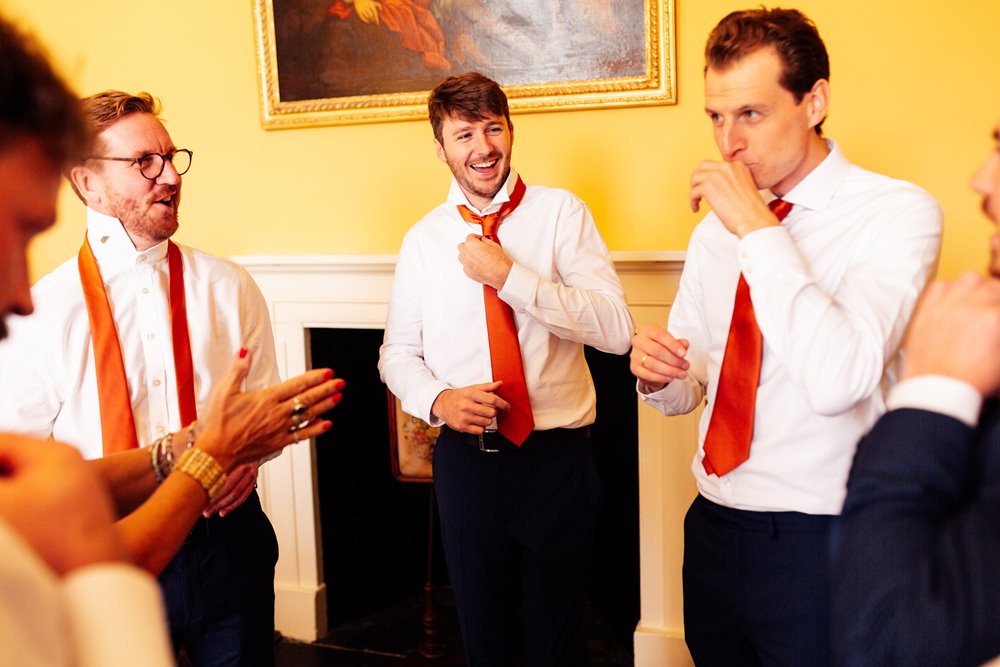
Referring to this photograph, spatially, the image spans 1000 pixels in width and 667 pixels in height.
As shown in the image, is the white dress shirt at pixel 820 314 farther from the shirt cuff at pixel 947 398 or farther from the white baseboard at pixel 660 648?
the white baseboard at pixel 660 648

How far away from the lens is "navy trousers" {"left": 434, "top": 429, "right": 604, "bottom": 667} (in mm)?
2137

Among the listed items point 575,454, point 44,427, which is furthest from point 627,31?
point 44,427

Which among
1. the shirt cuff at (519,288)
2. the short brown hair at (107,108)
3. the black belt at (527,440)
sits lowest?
the black belt at (527,440)

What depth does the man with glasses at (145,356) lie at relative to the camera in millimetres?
1891

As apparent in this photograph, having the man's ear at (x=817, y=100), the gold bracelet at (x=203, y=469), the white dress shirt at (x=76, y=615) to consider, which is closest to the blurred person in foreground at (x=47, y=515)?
→ the white dress shirt at (x=76, y=615)

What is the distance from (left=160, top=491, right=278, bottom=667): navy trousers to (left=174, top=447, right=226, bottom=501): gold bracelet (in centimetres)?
68

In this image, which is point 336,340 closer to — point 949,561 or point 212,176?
point 212,176

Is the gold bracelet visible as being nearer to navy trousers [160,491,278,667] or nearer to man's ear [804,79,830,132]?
navy trousers [160,491,278,667]

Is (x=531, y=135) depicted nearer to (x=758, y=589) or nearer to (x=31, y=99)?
(x=758, y=589)

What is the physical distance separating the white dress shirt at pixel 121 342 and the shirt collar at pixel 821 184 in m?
1.37

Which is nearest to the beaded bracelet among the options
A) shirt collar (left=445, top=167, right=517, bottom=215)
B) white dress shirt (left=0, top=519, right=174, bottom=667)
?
white dress shirt (left=0, top=519, right=174, bottom=667)

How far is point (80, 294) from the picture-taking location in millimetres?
1951

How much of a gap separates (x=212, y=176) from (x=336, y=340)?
826mm

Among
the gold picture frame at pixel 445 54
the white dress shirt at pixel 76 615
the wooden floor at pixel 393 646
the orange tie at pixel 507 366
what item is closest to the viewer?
the white dress shirt at pixel 76 615
